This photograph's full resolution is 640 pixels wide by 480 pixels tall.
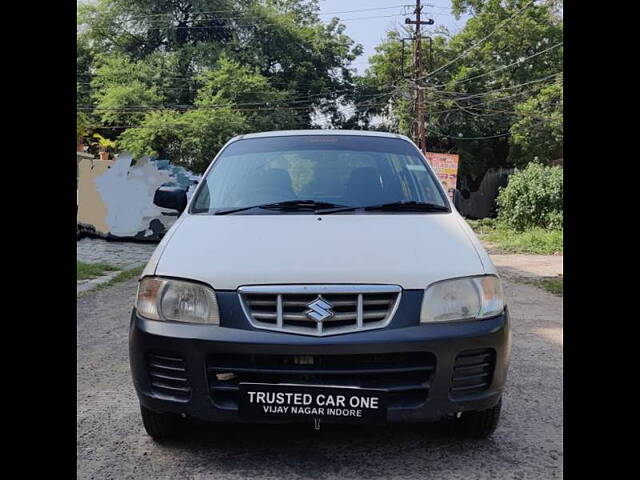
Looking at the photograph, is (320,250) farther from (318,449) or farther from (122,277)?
(122,277)

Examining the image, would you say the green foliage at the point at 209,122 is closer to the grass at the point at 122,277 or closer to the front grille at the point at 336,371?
the grass at the point at 122,277

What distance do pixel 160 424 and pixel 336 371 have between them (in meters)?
1.04

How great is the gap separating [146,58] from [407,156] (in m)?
36.3

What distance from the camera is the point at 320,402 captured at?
2.72 m

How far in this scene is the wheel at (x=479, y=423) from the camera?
3.17 meters

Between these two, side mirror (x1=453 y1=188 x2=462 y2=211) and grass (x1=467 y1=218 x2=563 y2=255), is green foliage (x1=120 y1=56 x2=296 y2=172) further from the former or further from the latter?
side mirror (x1=453 y1=188 x2=462 y2=211)

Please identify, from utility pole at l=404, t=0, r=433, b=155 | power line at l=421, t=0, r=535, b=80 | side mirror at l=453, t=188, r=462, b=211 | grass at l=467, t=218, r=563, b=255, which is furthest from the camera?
power line at l=421, t=0, r=535, b=80

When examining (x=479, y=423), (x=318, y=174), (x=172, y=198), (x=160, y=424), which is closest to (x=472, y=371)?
(x=479, y=423)

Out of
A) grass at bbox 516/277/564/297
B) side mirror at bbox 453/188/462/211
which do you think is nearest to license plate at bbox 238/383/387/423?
side mirror at bbox 453/188/462/211

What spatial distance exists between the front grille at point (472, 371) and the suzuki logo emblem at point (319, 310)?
61cm

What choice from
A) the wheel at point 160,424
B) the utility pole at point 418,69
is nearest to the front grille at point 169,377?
the wheel at point 160,424

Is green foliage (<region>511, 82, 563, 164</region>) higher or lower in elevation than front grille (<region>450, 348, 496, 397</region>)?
higher

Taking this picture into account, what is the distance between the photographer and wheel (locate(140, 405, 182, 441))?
316cm

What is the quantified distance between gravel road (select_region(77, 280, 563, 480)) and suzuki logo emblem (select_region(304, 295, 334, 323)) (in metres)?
0.75
